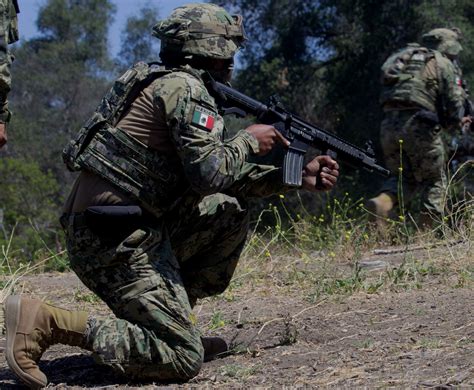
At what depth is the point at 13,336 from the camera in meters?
3.89

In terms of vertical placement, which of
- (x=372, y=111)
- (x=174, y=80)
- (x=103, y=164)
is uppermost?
(x=174, y=80)

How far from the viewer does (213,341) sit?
4406 millimetres

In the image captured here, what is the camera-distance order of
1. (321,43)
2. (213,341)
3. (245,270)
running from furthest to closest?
(321,43) → (245,270) → (213,341)

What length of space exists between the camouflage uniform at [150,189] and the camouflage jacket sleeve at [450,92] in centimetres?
520

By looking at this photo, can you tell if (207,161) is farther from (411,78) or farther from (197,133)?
(411,78)

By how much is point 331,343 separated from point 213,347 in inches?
21.0

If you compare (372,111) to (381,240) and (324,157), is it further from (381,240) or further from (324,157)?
(324,157)

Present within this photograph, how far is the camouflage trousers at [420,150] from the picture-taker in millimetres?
9219

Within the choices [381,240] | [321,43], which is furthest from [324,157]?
[321,43]

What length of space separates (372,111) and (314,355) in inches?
533

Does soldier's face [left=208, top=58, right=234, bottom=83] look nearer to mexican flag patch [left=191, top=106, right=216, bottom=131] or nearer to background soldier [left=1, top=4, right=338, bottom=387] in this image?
background soldier [left=1, top=4, right=338, bottom=387]

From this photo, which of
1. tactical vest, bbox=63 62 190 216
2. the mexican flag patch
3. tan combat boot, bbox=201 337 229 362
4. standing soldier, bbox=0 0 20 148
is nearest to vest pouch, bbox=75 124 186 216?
tactical vest, bbox=63 62 190 216

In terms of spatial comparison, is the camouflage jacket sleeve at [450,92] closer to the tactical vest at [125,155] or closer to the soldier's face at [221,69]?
the soldier's face at [221,69]

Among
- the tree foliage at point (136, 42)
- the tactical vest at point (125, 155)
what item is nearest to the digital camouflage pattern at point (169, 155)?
the tactical vest at point (125, 155)
